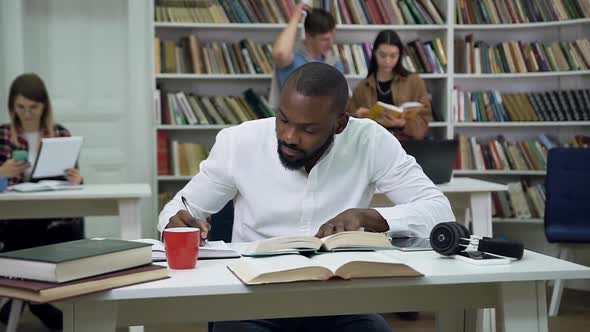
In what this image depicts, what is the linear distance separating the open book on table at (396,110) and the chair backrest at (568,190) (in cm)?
89

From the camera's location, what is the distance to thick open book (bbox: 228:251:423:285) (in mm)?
1299

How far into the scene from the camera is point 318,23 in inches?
166

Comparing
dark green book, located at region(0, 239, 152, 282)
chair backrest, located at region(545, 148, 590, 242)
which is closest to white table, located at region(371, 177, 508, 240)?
chair backrest, located at region(545, 148, 590, 242)

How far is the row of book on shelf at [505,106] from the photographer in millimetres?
5184

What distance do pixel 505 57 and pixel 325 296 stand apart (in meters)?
4.18

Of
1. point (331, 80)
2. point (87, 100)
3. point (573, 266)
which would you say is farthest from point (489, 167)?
point (573, 266)

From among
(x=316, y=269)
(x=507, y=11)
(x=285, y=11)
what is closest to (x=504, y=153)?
(x=507, y=11)

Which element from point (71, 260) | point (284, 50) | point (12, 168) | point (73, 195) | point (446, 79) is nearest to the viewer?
point (71, 260)

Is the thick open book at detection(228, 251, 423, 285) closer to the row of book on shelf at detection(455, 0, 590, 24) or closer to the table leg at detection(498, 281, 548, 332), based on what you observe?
the table leg at detection(498, 281, 548, 332)

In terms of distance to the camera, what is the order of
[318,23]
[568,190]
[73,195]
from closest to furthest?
[73,195]
[568,190]
[318,23]

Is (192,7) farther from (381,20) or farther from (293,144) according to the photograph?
(293,144)

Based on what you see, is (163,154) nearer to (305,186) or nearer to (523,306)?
(305,186)

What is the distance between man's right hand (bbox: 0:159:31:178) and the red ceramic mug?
2.22 meters

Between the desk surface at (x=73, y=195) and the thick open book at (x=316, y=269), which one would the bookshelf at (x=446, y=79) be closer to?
the desk surface at (x=73, y=195)
